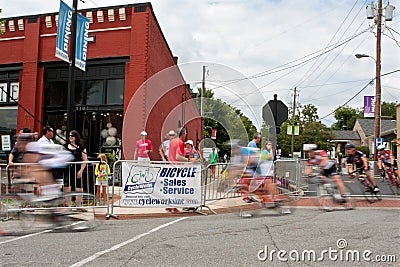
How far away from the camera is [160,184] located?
33.0 ft

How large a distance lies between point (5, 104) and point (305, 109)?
2862 inches

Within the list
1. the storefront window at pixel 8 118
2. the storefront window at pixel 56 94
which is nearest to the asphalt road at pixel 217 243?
the storefront window at pixel 56 94

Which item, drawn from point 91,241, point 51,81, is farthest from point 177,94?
point 91,241

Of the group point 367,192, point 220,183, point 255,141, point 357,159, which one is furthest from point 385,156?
point 220,183

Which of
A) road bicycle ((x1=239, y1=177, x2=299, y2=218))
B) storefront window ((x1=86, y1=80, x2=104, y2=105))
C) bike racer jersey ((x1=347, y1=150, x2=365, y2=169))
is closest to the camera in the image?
road bicycle ((x1=239, y1=177, x2=299, y2=218))

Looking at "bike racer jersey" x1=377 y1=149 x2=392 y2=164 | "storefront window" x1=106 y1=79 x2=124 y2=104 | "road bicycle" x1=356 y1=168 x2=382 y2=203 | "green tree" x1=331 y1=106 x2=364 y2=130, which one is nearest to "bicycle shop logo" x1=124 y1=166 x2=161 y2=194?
"road bicycle" x1=356 y1=168 x2=382 y2=203

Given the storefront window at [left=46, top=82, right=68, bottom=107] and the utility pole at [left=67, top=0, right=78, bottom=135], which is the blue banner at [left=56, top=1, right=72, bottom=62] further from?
the storefront window at [left=46, top=82, right=68, bottom=107]

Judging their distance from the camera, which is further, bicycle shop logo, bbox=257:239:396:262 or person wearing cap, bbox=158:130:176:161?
person wearing cap, bbox=158:130:176:161

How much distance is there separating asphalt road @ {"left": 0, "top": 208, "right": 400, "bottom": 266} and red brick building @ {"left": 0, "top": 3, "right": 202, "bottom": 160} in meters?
8.82

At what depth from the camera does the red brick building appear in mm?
17047

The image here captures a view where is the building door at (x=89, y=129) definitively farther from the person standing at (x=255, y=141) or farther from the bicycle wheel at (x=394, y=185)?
the bicycle wheel at (x=394, y=185)

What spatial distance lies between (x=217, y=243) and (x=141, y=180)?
12.7 ft

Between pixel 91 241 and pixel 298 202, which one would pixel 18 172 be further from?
pixel 298 202

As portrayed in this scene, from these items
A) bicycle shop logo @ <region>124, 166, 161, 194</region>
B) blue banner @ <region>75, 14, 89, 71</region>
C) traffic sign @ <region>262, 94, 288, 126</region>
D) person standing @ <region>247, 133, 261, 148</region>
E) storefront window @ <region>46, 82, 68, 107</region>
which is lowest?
bicycle shop logo @ <region>124, 166, 161, 194</region>
